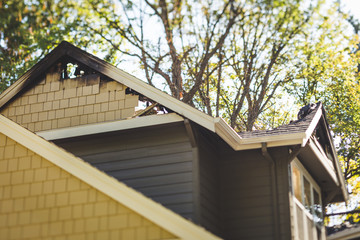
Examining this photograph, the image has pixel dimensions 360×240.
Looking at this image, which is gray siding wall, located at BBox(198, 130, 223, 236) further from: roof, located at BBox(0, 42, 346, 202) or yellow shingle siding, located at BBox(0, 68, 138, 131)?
yellow shingle siding, located at BBox(0, 68, 138, 131)

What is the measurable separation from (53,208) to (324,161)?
7.18 m

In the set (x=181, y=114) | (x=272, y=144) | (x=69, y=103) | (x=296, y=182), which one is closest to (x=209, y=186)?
(x=272, y=144)

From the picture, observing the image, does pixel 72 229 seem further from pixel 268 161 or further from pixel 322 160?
pixel 322 160

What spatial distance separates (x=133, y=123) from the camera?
11945mm

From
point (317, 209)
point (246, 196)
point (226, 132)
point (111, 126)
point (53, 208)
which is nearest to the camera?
point (53, 208)

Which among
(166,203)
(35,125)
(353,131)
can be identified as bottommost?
(166,203)

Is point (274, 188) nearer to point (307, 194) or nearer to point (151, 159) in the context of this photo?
point (307, 194)

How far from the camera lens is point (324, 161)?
13.9 meters

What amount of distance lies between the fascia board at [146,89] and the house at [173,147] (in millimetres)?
21

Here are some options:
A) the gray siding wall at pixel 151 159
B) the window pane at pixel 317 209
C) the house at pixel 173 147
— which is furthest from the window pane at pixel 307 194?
the gray siding wall at pixel 151 159

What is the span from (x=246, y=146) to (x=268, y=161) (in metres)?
0.76

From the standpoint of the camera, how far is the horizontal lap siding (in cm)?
1194

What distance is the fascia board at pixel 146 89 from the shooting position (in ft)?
36.8

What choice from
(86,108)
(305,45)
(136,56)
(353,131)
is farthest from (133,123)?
(353,131)
